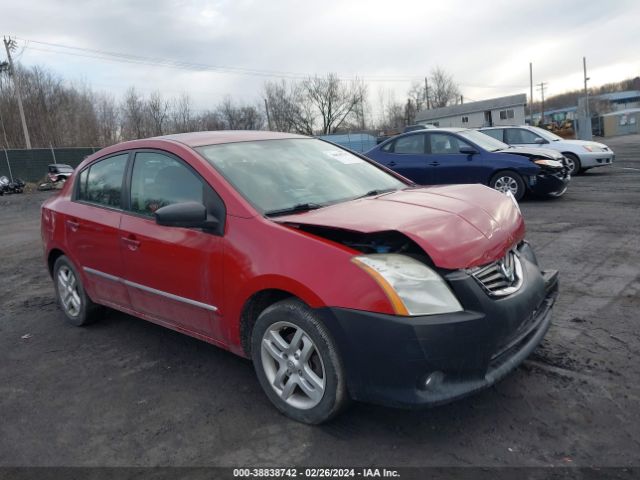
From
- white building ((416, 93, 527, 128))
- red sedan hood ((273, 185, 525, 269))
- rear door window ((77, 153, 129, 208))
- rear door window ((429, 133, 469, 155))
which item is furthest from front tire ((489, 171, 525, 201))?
white building ((416, 93, 527, 128))

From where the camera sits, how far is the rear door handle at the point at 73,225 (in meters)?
4.44

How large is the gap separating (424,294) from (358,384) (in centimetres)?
56

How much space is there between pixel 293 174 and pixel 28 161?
3542 centimetres

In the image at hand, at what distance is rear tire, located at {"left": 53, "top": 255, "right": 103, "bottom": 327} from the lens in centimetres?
461

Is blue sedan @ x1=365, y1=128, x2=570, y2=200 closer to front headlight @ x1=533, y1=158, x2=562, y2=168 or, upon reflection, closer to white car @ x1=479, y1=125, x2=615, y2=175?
front headlight @ x1=533, y1=158, x2=562, y2=168

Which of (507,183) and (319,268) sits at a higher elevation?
(319,268)

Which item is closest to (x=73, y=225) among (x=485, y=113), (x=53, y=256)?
(x=53, y=256)

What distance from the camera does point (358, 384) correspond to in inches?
102

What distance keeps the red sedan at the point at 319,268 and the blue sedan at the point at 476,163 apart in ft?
20.3

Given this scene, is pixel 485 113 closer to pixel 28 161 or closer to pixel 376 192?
pixel 28 161

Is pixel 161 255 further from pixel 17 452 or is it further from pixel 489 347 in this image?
pixel 489 347

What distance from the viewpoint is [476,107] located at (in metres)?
63.6

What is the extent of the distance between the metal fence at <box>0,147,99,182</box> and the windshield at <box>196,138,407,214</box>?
3433 cm

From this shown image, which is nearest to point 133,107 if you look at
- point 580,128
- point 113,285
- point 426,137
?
point 580,128
